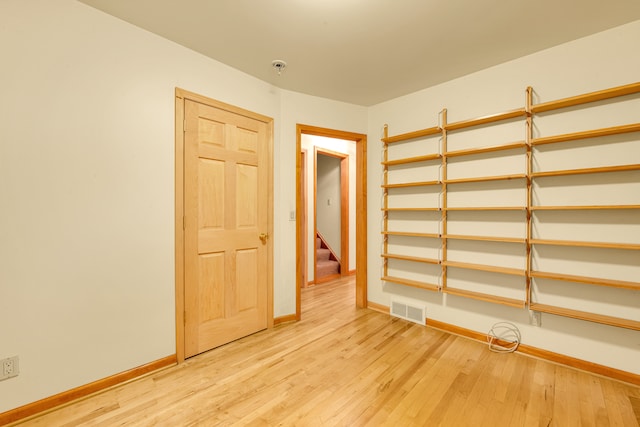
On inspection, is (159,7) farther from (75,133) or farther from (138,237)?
(138,237)

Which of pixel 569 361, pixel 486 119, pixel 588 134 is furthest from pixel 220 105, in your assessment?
pixel 569 361

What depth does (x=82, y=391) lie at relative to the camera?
1700 mm

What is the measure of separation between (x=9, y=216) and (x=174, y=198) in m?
0.85

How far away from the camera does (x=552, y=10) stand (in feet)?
5.67

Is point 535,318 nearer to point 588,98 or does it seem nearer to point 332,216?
point 588,98

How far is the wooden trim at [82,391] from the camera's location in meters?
1.50

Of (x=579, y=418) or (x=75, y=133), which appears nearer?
(x=579, y=418)

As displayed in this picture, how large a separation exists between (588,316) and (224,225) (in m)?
2.86

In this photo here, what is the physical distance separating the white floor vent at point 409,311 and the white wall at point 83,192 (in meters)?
2.23

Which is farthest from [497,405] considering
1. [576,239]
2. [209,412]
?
[209,412]

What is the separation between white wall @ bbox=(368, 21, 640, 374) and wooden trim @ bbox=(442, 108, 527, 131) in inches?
4.4

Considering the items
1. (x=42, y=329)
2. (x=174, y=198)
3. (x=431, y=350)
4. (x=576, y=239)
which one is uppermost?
(x=174, y=198)

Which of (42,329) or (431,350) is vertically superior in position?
(42,329)

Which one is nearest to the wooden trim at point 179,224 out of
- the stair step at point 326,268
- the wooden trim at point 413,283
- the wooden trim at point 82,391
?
the wooden trim at point 82,391
